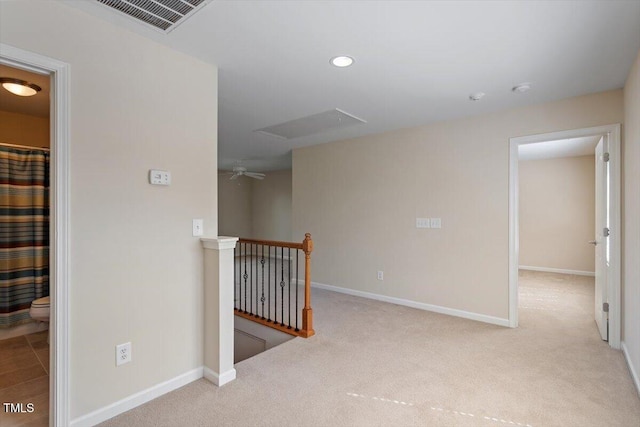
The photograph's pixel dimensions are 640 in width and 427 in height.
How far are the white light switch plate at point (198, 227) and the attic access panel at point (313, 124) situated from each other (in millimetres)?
1964

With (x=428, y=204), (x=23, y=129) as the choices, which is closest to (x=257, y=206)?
(x=23, y=129)

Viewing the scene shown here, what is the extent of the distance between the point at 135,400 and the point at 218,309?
2.40ft

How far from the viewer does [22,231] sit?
10.8 ft

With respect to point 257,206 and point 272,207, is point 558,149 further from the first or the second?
point 257,206

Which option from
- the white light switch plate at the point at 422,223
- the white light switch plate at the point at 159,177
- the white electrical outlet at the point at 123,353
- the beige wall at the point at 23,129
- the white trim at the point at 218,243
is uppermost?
the beige wall at the point at 23,129

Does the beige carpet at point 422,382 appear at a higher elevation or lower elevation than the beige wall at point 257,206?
lower

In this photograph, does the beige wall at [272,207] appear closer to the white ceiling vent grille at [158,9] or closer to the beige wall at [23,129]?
the beige wall at [23,129]

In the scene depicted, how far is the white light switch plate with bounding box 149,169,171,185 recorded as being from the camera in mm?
2139

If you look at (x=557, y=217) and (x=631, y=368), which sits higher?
(x=557, y=217)

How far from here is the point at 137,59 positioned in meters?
2.08

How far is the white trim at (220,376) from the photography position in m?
2.31

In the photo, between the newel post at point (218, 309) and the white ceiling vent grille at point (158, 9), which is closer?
the white ceiling vent grille at point (158, 9)

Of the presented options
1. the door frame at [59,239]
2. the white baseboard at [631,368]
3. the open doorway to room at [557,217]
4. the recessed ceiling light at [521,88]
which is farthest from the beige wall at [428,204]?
the door frame at [59,239]

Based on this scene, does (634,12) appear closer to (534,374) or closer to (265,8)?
(265,8)
